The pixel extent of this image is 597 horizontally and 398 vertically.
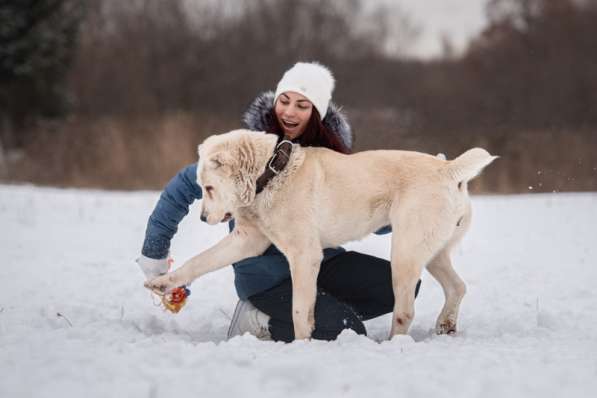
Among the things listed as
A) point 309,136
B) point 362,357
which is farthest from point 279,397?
point 309,136

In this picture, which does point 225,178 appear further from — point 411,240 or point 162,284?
point 411,240

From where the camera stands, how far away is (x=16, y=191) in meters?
9.17

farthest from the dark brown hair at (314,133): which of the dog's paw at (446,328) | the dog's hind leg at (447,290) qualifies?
the dog's paw at (446,328)

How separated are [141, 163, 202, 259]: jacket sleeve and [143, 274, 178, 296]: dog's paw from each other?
28 centimetres

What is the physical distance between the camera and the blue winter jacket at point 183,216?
3.74 metres

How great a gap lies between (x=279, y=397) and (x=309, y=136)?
2127 mm

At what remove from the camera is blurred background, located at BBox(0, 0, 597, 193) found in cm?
1295

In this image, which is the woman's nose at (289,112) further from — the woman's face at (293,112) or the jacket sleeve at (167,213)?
the jacket sleeve at (167,213)

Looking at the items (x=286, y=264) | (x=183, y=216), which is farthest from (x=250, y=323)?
(x=183, y=216)

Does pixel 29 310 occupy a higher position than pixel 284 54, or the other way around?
pixel 284 54

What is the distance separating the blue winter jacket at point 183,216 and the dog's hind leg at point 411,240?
61 centimetres

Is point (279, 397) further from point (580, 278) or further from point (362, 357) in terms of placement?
point (580, 278)

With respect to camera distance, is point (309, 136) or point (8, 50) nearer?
point (309, 136)

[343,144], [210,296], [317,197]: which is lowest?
[210,296]
